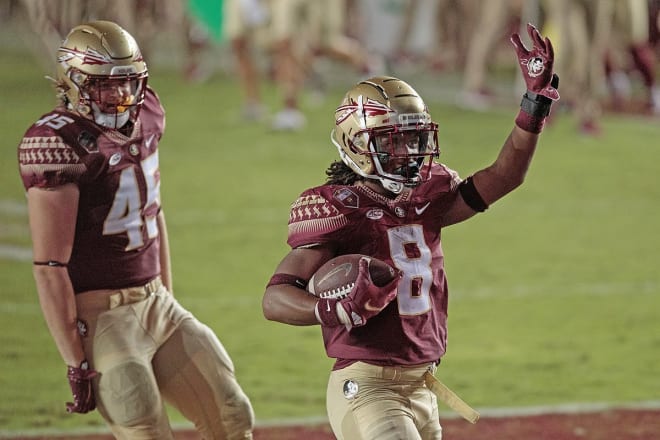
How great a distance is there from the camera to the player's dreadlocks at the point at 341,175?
14.3 ft

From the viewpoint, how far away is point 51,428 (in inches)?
248

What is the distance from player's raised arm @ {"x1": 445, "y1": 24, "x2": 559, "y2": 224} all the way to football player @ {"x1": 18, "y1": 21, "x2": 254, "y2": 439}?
1.12 metres

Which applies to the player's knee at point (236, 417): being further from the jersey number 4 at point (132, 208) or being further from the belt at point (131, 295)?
the jersey number 4 at point (132, 208)

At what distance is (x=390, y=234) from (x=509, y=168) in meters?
0.47

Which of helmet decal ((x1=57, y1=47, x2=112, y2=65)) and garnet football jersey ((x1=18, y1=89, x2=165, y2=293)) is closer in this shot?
garnet football jersey ((x1=18, y1=89, x2=165, y2=293))

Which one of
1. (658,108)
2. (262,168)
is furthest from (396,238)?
(658,108)

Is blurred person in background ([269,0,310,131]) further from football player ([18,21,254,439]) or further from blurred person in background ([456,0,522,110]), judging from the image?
football player ([18,21,254,439])

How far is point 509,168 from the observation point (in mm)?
4371

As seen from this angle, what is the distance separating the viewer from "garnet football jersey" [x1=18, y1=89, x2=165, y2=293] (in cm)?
452

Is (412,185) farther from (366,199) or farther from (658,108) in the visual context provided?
(658,108)

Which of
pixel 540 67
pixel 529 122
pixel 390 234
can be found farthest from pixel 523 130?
pixel 390 234

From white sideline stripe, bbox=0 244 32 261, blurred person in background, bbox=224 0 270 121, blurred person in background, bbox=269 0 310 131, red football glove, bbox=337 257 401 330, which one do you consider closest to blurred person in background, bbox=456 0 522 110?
blurred person in background, bbox=269 0 310 131

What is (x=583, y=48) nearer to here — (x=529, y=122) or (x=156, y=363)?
(x=529, y=122)

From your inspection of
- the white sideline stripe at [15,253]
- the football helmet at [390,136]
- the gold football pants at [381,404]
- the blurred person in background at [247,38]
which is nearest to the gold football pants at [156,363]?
the gold football pants at [381,404]
